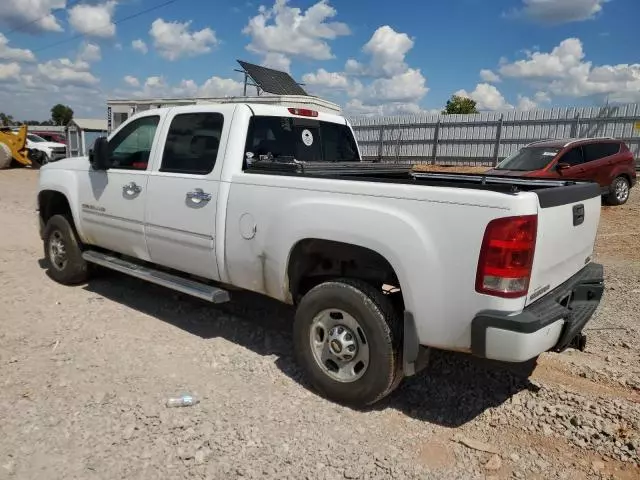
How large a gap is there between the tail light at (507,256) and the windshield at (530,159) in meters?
8.60

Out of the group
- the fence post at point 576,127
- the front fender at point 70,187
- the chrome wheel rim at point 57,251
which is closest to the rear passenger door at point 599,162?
the fence post at point 576,127

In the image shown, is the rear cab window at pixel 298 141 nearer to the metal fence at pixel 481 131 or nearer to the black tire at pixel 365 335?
the black tire at pixel 365 335

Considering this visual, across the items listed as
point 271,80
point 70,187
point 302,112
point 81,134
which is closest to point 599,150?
point 271,80

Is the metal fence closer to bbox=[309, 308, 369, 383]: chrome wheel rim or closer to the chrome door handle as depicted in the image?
the chrome door handle

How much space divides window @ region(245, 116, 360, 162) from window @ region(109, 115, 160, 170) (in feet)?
3.79

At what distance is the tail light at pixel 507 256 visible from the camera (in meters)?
2.73

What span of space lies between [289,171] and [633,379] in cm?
295

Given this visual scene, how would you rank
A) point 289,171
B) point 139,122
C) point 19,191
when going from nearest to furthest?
1. point 289,171
2. point 139,122
3. point 19,191

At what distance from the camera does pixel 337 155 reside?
205 inches

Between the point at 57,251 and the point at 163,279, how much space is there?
220cm

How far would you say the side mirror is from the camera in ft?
16.6

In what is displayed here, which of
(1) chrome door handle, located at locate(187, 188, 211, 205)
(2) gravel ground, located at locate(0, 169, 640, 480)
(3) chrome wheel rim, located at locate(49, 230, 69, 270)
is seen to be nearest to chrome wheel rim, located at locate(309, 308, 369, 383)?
(2) gravel ground, located at locate(0, 169, 640, 480)

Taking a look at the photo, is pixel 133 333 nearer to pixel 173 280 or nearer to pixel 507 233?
pixel 173 280

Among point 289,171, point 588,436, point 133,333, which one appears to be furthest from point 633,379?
point 133,333
